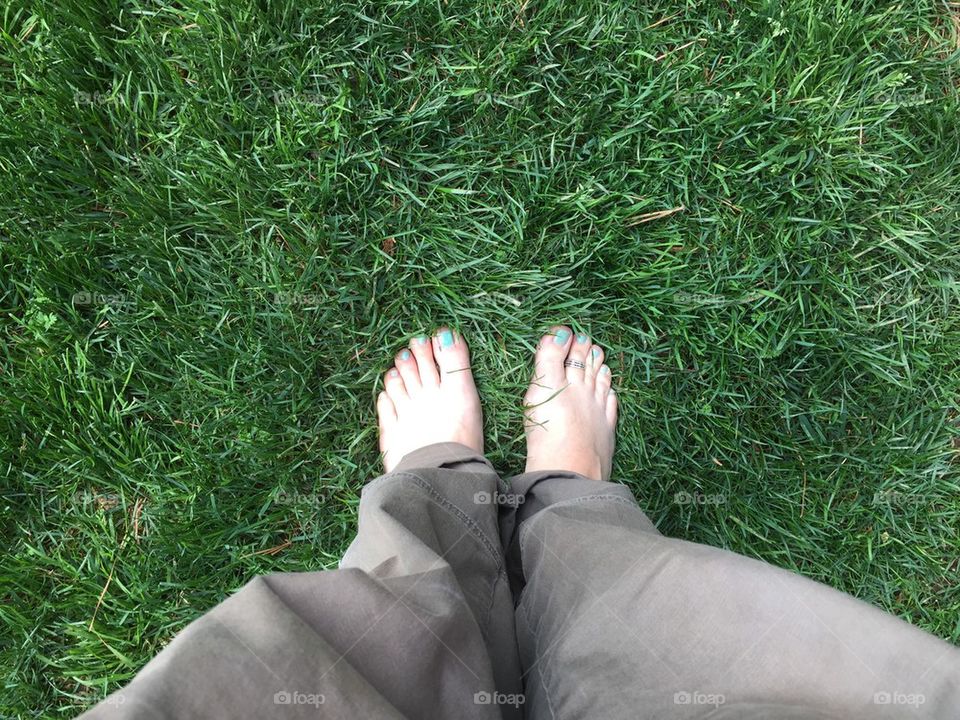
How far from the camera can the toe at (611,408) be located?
1.89 m

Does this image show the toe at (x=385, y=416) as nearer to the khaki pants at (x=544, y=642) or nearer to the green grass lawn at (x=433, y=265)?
the green grass lawn at (x=433, y=265)

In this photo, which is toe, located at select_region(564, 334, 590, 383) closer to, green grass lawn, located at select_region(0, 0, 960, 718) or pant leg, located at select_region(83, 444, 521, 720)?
green grass lawn, located at select_region(0, 0, 960, 718)

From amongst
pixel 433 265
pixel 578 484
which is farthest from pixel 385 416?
pixel 578 484

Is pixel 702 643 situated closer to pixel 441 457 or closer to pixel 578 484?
pixel 578 484

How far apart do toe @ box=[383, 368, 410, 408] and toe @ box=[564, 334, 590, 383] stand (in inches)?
19.0

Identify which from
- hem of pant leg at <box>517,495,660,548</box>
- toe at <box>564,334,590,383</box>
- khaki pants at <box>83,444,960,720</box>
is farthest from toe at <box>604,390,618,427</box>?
khaki pants at <box>83,444,960,720</box>

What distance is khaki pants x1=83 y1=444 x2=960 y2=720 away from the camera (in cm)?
95

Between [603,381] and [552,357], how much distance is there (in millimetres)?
175

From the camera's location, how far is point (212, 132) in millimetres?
1767

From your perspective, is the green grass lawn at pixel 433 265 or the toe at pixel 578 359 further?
the toe at pixel 578 359

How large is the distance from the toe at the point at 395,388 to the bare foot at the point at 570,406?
0.36 meters

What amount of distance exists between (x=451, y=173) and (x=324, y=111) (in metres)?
0.39

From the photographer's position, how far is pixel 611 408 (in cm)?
190

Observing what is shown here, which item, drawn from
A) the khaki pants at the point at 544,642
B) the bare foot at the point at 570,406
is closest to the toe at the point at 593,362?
the bare foot at the point at 570,406
